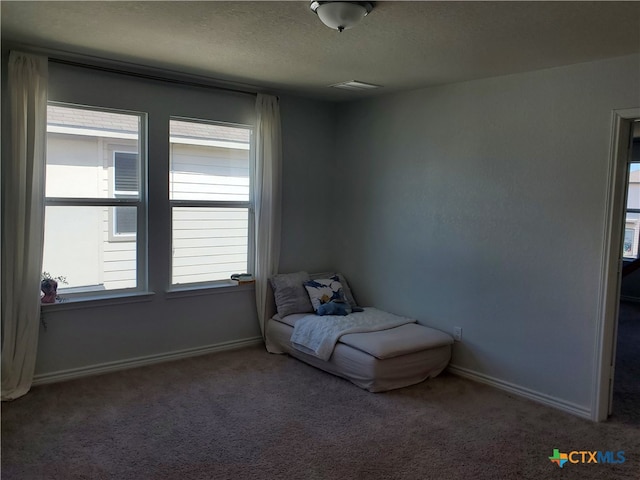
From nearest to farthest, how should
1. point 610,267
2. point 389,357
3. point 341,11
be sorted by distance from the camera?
point 341,11
point 610,267
point 389,357

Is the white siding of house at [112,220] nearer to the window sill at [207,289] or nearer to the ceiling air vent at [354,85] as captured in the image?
the window sill at [207,289]

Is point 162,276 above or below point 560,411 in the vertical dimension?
above

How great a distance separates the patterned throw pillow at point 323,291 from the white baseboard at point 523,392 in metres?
1.22

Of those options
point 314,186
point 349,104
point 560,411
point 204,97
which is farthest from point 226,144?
point 560,411

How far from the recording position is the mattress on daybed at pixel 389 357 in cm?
367

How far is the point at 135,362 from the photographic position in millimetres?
4094

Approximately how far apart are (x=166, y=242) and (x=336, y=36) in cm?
224

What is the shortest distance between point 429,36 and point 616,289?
204cm

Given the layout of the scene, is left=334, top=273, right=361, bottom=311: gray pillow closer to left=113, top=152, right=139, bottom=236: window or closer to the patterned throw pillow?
the patterned throw pillow

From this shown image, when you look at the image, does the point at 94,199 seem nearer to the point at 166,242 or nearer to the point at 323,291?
the point at 166,242

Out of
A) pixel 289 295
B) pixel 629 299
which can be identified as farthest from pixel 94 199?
pixel 629 299

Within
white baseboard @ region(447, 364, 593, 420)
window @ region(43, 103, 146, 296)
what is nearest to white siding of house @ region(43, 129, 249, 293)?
window @ region(43, 103, 146, 296)

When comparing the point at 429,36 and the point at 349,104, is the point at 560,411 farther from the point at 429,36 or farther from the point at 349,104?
the point at 349,104

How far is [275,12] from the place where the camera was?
2568mm
